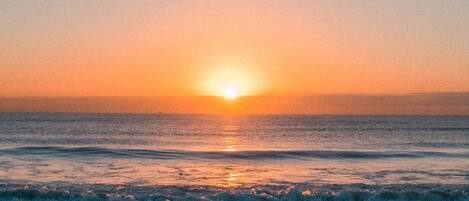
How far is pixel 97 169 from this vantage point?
26688mm

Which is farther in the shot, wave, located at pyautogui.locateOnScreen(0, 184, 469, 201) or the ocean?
the ocean

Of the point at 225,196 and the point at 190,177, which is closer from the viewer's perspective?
the point at 225,196

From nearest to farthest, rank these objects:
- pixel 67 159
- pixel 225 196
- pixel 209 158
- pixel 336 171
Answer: pixel 225 196 → pixel 336 171 → pixel 67 159 → pixel 209 158

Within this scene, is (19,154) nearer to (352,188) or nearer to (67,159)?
(67,159)

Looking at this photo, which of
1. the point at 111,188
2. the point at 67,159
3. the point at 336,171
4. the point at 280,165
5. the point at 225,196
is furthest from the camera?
the point at 67,159

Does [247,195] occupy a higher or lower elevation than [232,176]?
higher

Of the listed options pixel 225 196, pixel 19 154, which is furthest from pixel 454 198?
pixel 19 154

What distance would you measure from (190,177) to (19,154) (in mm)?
15243

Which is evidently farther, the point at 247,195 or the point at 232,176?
the point at 232,176

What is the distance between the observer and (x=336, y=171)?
2647 centimetres

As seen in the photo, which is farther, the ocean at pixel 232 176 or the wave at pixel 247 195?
the ocean at pixel 232 176

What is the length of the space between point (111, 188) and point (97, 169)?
22.6 feet

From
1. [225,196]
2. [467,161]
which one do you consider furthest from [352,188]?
[467,161]

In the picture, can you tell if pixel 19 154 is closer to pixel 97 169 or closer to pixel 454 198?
pixel 97 169
